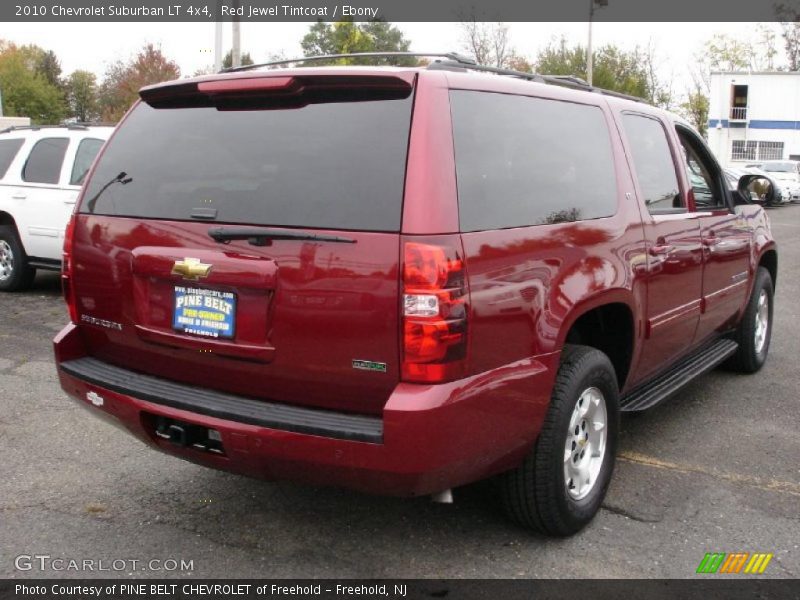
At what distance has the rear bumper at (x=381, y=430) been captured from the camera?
2691 millimetres

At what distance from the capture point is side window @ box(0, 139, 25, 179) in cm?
920

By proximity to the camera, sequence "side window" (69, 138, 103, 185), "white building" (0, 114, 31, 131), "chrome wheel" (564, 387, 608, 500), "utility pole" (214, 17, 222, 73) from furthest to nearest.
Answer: "white building" (0, 114, 31, 131), "utility pole" (214, 17, 222, 73), "side window" (69, 138, 103, 185), "chrome wheel" (564, 387, 608, 500)

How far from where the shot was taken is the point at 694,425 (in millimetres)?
4945

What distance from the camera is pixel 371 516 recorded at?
12.0 feet

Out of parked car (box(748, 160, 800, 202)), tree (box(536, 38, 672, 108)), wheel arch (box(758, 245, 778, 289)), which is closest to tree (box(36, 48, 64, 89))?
tree (box(536, 38, 672, 108))

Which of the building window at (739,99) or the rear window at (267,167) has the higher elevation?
the building window at (739,99)

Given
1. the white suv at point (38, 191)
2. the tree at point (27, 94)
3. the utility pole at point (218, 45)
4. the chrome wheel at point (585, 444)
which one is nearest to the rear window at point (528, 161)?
the chrome wheel at point (585, 444)

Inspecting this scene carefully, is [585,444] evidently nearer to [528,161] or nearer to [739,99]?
[528,161]

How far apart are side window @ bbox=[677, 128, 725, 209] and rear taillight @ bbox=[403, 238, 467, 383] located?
2647 millimetres

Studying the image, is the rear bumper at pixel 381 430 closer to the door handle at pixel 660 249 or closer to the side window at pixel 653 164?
the door handle at pixel 660 249

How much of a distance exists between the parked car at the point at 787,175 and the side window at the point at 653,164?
27162mm

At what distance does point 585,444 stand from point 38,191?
7.34 metres

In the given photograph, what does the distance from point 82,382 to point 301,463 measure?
1.15 metres

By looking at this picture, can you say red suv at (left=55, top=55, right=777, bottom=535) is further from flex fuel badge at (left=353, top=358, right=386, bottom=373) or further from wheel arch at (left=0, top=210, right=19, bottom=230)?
wheel arch at (left=0, top=210, right=19, bottom=230)
